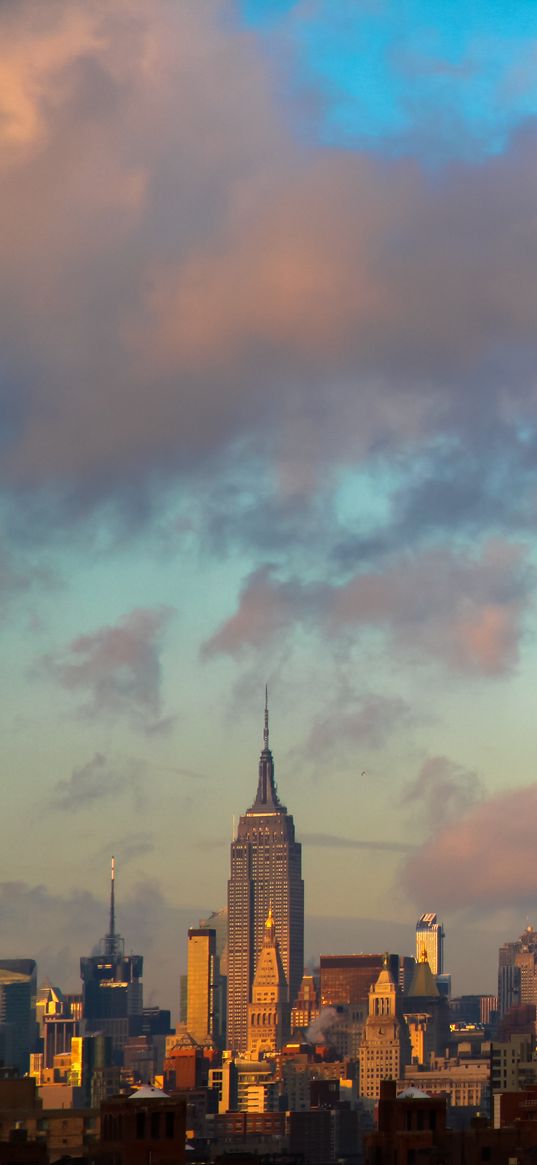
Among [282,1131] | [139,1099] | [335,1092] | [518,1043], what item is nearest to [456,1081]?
[335,1092]

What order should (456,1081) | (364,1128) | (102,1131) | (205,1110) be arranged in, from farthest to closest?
(456,1081) → (205,1110) → (364,1128) → (102,1131)

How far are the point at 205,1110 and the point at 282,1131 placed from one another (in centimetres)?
1908

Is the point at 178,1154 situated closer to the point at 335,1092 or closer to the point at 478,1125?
the point at 478,1125

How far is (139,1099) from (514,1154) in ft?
30.6

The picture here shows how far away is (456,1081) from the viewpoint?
198750 mm

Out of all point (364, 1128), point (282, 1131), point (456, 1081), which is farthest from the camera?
point (456, 1081)

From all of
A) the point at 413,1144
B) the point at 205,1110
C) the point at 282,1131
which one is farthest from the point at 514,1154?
the point at 205,1110

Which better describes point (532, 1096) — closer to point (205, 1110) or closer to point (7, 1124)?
point (7, 1124)

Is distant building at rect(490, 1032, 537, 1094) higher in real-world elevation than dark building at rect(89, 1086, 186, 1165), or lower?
higher

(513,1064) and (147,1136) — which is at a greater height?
(513,1064)

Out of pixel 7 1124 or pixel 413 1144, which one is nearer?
pixel 413 1144

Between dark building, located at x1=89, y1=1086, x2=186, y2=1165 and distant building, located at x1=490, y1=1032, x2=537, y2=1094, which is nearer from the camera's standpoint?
dark building, located at x1=89, y1=1086, x2=186, y2=1165

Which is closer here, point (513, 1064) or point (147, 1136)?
point (147, 1136)

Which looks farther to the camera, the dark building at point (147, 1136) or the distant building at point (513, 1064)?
the distant building at point (513, 1064)
